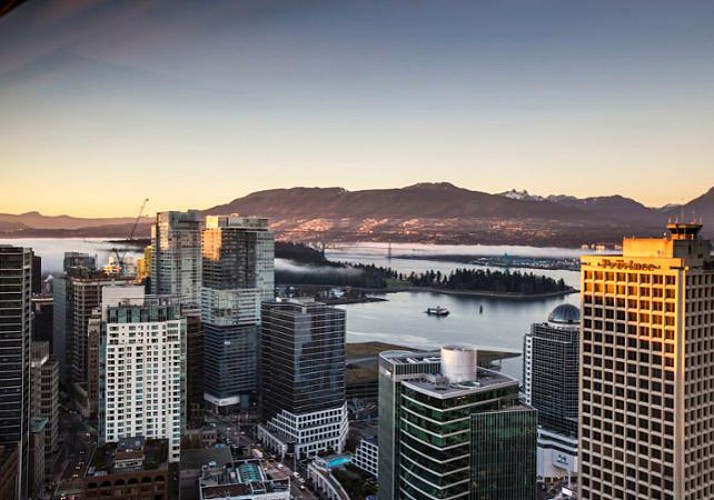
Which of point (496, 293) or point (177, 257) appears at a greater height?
point (177, 257)

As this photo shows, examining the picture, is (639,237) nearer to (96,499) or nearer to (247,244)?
(96,499)

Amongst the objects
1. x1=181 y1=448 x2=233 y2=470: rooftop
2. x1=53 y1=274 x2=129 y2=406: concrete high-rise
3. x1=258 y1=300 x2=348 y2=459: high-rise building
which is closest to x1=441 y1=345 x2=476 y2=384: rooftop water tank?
x1=181 y1=448 x2=233 y2=470: rooftop

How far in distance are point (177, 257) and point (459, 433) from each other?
951 cm

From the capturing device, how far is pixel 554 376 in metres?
6.97

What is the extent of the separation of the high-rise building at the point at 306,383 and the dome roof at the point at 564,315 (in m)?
2.65

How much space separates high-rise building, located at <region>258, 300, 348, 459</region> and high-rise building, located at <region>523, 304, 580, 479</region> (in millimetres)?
2350

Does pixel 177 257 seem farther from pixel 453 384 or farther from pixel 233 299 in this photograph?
pixel 453 384

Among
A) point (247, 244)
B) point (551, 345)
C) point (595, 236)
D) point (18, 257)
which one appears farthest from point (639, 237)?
point (247, 244)

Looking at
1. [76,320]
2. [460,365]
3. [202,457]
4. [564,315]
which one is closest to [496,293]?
[564,315]

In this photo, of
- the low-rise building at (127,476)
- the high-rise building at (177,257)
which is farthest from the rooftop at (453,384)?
the high-rise building at (177,257)

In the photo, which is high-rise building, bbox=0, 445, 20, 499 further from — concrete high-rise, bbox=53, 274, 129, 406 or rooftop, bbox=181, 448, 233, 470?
concrete high-rise, bbox=53, 274, 129, 406

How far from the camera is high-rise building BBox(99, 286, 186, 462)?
6.27 metres

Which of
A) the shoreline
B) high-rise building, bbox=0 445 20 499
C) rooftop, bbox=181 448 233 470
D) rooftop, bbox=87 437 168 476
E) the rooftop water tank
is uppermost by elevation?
the shoreline

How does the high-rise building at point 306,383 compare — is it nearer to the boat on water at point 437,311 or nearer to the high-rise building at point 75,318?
the boat on water at point 437,311
